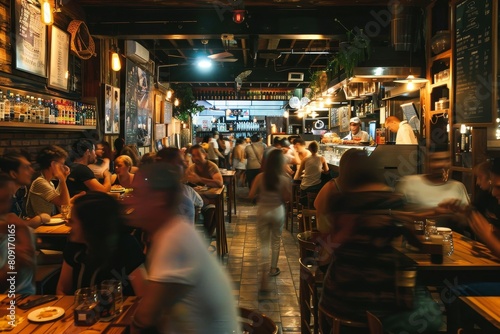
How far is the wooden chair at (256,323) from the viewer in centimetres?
201

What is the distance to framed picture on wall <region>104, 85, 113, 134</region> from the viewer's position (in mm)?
8070

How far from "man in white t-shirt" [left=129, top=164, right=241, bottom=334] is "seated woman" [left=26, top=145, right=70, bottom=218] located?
3231 mm

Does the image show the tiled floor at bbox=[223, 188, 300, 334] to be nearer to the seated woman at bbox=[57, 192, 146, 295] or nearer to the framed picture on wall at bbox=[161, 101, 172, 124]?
the seated woman at bbox=[57, 192, 146, 295]

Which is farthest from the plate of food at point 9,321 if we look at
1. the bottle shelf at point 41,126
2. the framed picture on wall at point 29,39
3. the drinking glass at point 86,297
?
the framed picture on wall at point 29,39

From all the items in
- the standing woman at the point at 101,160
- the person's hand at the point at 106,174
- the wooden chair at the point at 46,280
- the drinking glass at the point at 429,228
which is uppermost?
the standing woman at the point at 101,160

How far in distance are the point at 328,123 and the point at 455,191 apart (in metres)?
12.5

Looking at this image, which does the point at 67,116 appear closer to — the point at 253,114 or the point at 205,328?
the point at 205,328

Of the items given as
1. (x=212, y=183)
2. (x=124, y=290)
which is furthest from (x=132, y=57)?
(x=124, y=290)

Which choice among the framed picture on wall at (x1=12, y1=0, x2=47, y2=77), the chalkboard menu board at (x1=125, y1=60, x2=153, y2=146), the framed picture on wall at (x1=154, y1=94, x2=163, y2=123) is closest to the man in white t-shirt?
the framed picture on wall at (x1=12, y1=0, x2=47, y2=77)

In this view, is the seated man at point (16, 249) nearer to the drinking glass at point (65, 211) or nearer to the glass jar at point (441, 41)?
the drinking glass at point (65, 211)

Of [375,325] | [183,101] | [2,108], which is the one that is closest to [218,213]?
[2,108]

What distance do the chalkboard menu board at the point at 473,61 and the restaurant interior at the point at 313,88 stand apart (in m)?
0.02

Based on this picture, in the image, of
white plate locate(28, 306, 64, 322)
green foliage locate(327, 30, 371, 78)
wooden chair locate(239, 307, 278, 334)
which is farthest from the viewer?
green foliage locate(327, 30, 371, 78)

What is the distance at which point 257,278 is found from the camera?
5684mm
